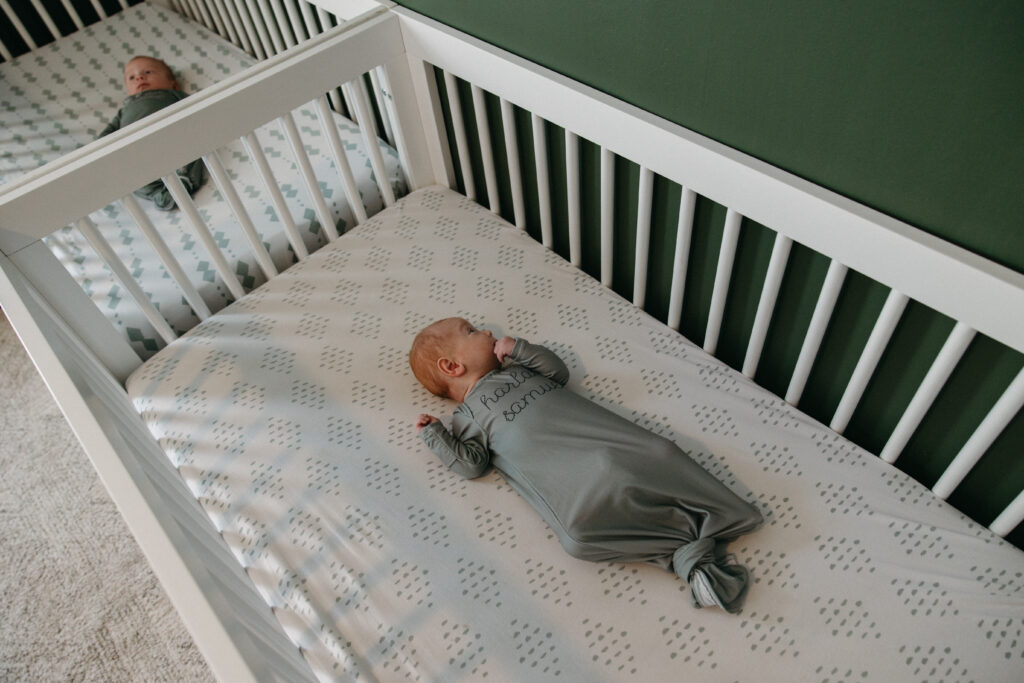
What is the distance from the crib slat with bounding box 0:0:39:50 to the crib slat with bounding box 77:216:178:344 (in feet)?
4.69

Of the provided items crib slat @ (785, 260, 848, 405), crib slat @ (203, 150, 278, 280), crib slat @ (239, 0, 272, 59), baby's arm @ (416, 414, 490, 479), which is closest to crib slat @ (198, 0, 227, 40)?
crib slat @ (239, 0, 272, 59)

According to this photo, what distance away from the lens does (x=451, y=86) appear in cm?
133

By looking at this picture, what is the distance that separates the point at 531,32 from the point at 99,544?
1.50 meters

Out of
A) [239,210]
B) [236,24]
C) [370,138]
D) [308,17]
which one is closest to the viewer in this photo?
[239,210]

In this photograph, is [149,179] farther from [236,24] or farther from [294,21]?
[236,24]

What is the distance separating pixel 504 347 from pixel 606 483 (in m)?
0.33

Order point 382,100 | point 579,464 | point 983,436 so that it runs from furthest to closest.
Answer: point 382,100, point 579,464, point 983,436

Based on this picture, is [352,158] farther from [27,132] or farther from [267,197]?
[27,132]

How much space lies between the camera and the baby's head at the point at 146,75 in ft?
6.00

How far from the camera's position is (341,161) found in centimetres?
137

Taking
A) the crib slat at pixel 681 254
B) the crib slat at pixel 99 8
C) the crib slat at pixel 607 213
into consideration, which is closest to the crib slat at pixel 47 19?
the crib slat at pixel 99 8

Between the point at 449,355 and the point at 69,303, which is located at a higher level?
the point at 69,303

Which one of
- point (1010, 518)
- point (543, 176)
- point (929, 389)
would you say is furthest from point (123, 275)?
point (1010, 518)

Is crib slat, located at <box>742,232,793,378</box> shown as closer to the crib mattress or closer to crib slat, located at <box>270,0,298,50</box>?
the crib mattress
